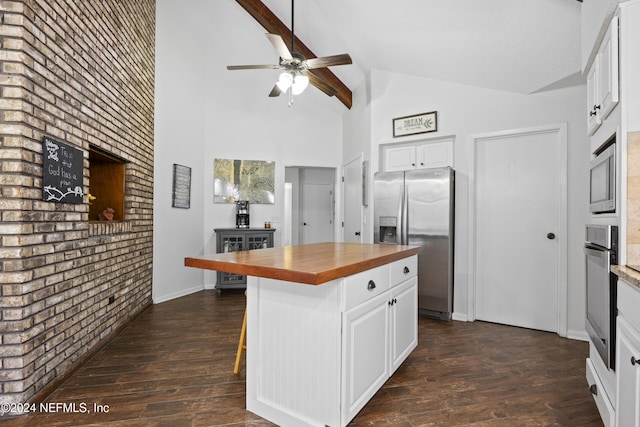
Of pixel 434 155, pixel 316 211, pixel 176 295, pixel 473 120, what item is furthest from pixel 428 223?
pixel 316 211

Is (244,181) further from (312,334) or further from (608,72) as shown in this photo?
(608,72)

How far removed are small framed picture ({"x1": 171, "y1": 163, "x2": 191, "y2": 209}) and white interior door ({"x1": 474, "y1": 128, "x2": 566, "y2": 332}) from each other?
3618 millimetres

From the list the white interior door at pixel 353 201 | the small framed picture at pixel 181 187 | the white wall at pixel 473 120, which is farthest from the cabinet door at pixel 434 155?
the small framed picture at pixel 181 187

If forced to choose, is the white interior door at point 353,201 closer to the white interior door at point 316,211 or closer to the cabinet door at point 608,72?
the white interior door at point 316,211

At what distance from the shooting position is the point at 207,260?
5.58 feet

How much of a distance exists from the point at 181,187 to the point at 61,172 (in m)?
2.38

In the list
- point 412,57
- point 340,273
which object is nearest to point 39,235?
point 340,273

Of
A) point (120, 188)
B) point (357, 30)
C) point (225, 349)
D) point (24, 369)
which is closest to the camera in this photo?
point (24, 369)

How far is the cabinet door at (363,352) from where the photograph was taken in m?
1.59

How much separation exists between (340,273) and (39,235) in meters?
1.75

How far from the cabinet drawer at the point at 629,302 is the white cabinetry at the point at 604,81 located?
87 cm

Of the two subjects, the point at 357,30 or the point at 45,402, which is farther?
the point at 357,30

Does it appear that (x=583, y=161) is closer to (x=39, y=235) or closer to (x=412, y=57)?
(x=412, y=57)

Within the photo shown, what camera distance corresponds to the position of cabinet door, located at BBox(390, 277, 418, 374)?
2117mm
